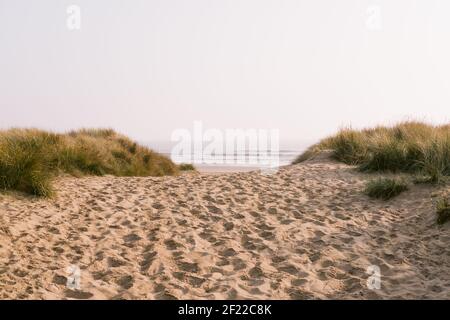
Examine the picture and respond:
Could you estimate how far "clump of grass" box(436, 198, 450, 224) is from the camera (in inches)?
281

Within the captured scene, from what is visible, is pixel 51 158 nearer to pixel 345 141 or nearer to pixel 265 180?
pixel 265 180

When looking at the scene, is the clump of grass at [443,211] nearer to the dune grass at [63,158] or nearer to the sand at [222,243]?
the sand at [222,243]

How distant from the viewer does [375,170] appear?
443 inches

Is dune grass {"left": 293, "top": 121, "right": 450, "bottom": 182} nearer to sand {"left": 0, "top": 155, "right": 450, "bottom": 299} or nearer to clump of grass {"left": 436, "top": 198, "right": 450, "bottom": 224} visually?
sand {"left": 0, "top": 155, "right": 450, "bottom": 299}

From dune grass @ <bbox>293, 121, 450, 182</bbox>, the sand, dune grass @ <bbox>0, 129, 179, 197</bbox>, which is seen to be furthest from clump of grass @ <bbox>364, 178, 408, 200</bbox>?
dune grass @ <bbox>0, 129, 179, 197</bbox>

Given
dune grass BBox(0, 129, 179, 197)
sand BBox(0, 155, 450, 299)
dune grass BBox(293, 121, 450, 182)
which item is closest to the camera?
sand BBox(0, 155, 450, 299)

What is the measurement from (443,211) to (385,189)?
5.42 ft

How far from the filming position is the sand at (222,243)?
5.11m

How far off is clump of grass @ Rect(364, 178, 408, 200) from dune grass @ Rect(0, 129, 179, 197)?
5.76 meters

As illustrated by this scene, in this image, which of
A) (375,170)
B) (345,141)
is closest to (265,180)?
(375,170)

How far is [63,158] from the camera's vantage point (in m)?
11.0

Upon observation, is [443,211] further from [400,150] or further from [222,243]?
[400,150]

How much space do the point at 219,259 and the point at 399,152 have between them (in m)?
6.83

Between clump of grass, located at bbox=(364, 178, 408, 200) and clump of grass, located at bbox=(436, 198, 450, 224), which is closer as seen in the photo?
clump of grass, located at bbox=(436, 198, 450, 224)
